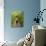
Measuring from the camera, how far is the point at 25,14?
488 centimetres

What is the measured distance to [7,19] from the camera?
15.6 feet

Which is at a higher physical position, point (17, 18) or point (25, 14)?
point (25, 14)

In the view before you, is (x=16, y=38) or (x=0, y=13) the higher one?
(x=0, y=13)

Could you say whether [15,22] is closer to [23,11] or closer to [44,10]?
[23,11]

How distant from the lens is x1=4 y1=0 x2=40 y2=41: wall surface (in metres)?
4.75

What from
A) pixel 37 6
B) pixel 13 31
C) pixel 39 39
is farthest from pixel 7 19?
pixel 39 39

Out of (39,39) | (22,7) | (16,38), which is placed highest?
(22,7)

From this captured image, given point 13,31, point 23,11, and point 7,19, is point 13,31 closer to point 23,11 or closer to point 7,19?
point 7,19

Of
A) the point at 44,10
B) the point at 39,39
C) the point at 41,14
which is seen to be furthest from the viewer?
the point at 41,14

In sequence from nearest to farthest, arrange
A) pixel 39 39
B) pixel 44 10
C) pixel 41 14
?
pixel 39 39 → pixel 44 10 → pixel 41 14

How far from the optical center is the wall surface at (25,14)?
15.6ft

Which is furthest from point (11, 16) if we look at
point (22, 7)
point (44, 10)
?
point (44, 10)

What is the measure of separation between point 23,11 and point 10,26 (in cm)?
71

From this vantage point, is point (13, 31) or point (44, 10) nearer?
point (44, 10)
